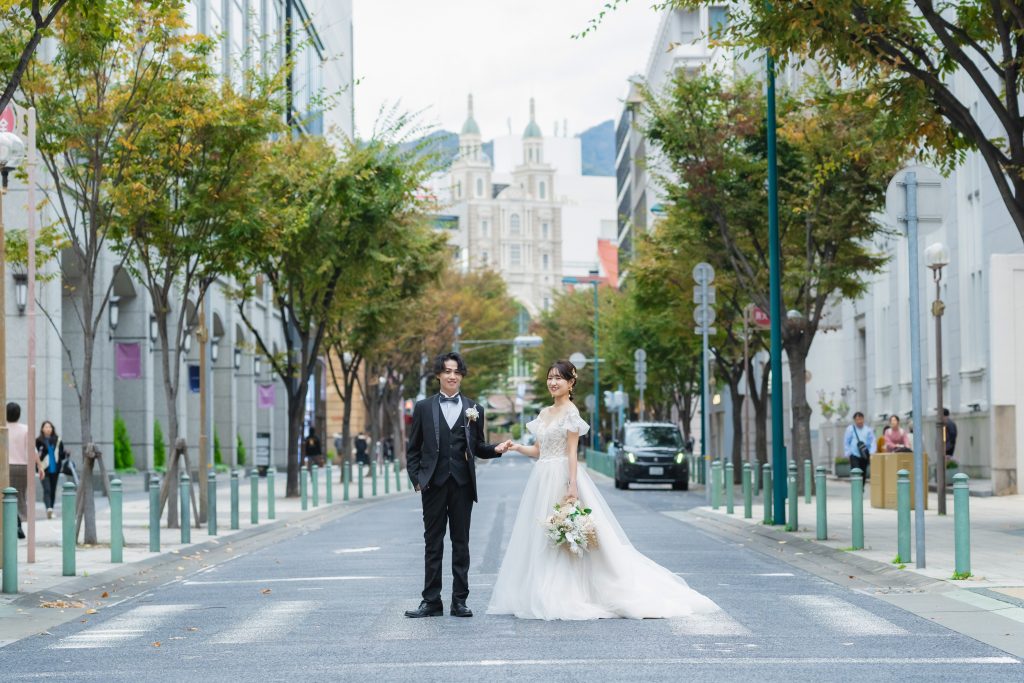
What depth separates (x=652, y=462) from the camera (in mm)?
41719

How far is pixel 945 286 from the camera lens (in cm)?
4016

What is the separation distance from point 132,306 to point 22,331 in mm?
9680

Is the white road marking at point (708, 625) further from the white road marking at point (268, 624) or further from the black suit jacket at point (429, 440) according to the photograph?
the white road marking at point (268, 624)

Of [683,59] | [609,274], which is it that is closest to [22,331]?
[683,59]

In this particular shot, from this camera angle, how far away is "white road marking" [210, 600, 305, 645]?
11.0 m

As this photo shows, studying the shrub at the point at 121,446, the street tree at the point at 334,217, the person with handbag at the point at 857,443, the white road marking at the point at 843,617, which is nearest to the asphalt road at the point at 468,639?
the white road marking at the point at 843,617

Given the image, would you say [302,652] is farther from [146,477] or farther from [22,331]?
[146,477]

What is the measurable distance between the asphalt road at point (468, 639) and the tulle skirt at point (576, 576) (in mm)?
208

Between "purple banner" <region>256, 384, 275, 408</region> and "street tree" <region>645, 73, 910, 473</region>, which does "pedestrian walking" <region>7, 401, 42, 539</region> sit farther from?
"purple banner" <region>256, 384, 275, 408</region>

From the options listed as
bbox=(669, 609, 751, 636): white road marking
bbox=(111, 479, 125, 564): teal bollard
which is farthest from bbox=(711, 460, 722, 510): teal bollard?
bbox=(669, 609, 751, 636): white road marking

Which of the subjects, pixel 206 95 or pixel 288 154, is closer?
pixel 206 95

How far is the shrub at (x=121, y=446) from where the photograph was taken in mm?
41656

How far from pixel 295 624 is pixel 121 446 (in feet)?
103

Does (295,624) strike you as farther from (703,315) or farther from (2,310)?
(703,315)
